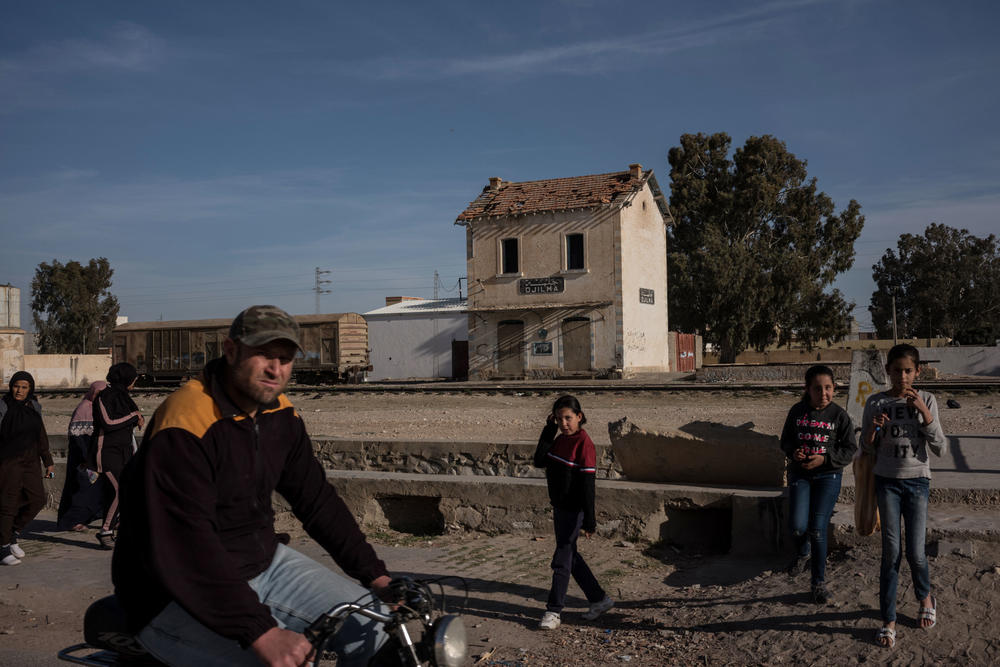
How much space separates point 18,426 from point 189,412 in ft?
19.1

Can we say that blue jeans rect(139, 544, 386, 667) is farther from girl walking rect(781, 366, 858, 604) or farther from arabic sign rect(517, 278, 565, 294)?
arabic sign rect(517, 278, 565, 294)

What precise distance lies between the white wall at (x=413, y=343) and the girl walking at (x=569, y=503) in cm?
3409

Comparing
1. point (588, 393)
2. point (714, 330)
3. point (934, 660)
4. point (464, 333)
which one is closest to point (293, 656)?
point (934, 660)

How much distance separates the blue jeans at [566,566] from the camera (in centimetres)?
544

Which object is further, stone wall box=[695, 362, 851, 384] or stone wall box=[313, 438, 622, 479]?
stone wall box=[695, 362, 851, 384]

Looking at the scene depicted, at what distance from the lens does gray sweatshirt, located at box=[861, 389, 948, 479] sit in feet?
16.0

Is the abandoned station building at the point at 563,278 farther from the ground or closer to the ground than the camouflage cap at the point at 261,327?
farther from the ground

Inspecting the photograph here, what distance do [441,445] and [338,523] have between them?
25.2 feet

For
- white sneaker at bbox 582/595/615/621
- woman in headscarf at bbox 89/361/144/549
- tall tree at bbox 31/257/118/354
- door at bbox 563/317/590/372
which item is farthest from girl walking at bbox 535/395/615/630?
tall tree at bbox 31/257/118/354

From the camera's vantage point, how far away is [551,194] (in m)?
34.9

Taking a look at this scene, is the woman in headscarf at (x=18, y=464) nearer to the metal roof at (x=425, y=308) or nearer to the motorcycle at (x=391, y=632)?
the motorcycle at (x=391, y=632)

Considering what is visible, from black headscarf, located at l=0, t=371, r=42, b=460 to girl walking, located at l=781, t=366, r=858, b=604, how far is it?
236 inches

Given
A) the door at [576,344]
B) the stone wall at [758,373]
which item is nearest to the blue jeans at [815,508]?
the stone wall at [758,373]

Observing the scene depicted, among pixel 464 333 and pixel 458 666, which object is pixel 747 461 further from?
pixel 464 333
